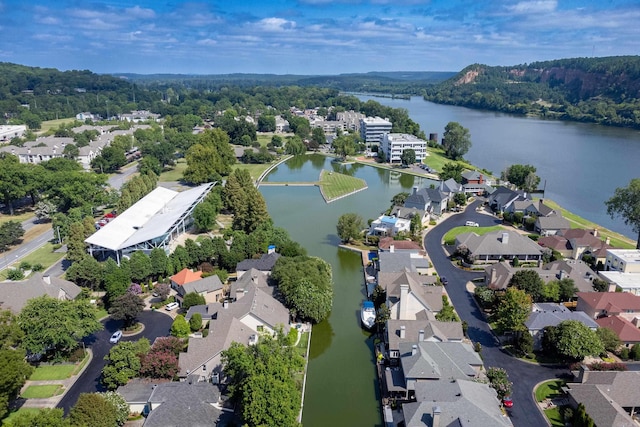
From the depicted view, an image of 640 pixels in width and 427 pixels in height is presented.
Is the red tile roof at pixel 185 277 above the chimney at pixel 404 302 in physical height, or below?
below

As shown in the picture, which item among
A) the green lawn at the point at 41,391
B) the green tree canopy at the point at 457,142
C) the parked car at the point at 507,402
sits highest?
the green tree canopy at the point at 457,142

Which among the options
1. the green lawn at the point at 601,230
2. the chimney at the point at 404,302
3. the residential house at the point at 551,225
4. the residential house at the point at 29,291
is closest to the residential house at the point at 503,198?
the green lawn at the point at 601,230

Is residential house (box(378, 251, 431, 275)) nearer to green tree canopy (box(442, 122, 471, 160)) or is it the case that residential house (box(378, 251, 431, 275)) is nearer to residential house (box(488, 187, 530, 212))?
residential house (box(488, 187, 530, 212))

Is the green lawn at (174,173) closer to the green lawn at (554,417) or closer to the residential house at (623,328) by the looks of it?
the residential house at (623,328)

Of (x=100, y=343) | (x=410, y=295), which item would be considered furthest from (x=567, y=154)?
(x=100, y=343)

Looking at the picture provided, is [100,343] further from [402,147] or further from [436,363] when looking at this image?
[402,147]

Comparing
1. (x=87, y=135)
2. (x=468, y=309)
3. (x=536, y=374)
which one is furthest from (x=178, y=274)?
(x=87, y=135)
